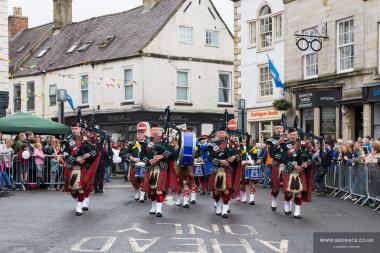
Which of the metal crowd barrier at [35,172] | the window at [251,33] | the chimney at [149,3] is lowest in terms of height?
the metal crowd barrier at [35,172]

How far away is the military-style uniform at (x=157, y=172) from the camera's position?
14.2m

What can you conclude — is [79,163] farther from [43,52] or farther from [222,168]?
[43,52]

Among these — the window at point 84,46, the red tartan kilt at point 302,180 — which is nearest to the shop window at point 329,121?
the red tartan kilt at point 302,180

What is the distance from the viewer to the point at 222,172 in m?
14.4

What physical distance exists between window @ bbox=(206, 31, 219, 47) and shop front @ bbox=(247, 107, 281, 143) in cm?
1072

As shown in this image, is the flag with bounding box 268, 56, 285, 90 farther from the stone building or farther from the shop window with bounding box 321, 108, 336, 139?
the shop window with bounding box 321, 108, 336, 139

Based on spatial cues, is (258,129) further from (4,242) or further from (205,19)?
(4,242)

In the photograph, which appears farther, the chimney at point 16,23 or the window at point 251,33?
the chimney at point 16,23

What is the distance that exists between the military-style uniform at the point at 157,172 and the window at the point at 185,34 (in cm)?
2713

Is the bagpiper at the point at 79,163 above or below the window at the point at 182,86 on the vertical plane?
below

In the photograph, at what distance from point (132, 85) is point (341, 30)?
15629mm

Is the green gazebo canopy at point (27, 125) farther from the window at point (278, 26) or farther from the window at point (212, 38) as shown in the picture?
the window at point (212, 38)

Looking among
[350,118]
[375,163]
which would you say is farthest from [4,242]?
[350,118]

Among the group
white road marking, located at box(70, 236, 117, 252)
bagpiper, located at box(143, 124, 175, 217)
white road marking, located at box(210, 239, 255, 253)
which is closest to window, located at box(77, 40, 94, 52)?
bagpiper, located at box(143, 124, 175, 217)
